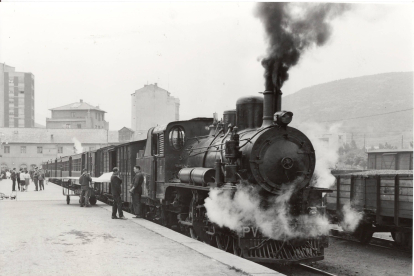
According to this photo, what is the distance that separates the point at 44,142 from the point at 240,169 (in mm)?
75428

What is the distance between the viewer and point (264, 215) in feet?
26.4

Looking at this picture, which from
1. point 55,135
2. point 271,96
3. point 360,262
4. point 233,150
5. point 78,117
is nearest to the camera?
point 233,150

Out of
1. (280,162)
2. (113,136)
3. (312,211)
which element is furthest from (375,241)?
(113,136)

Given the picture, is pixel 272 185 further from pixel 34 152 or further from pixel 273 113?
pixel 34 152

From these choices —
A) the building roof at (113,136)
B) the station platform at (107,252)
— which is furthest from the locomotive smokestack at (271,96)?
the building roof at (113,136)

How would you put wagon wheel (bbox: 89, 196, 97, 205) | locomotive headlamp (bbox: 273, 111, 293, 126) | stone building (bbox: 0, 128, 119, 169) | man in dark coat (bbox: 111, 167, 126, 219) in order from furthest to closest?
stone building (bbox: 0, 128, 119, 169)
wagon wheel (bbox: 89, 196, 97, 205)
man in dark coat (bbox: 111, 167, 126, 219)
locomotive headlamp (bbox: 273, 111, 293, 126)

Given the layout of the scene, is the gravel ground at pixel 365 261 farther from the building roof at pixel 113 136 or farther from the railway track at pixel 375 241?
the building roof at pixel 113 136

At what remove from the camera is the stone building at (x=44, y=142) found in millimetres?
75312

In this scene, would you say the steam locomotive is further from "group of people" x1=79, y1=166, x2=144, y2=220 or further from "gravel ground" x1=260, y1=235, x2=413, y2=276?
"group of people" x1=79, y1=166, x2=144, y2=220

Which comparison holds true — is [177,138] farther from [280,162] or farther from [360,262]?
[360,262]

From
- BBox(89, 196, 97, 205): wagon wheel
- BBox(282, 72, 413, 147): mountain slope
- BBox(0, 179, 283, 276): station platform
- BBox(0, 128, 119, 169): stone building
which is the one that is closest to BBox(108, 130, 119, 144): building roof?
BBox(0, 128, 119, 169): stone building

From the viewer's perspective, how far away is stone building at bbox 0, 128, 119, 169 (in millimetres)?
75312

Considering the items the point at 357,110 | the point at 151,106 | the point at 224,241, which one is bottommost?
the point at 224,241

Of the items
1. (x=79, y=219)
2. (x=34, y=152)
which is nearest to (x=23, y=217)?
(x=79, y=219)
